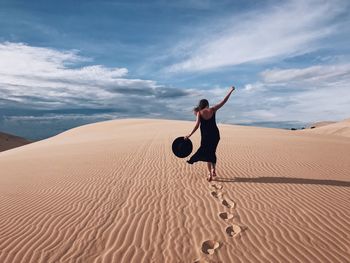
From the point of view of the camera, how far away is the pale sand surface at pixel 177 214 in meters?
5.77

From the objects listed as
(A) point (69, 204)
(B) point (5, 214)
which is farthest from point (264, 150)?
(B) point (5, 214)

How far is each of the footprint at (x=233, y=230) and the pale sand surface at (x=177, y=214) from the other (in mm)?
17

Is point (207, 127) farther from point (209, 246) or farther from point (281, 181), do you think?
point (209, 246)

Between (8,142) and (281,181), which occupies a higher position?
(281,181)

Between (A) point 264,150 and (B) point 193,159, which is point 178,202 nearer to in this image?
(B) point 193,159

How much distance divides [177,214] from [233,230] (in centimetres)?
133

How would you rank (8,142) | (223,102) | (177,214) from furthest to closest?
(8,142), (223,102), (177,214)

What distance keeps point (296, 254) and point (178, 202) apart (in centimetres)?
319

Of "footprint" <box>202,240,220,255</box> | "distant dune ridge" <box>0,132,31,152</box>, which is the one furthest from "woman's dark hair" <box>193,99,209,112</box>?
"distant dune ridge" <box>0,132,31,152</box>

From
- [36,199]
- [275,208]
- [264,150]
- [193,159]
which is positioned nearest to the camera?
[275,208]

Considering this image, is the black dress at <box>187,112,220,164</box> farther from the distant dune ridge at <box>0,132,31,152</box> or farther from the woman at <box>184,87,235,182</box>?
the distant dune ridge at <box>0,132,31,152</box>

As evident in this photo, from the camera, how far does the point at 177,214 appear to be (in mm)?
7477

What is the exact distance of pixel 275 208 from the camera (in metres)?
7.79

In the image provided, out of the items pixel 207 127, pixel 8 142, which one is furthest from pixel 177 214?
pixel 8 142
